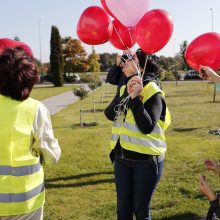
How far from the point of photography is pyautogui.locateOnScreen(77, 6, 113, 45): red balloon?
3.50m

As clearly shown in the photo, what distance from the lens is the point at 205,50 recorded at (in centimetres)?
326

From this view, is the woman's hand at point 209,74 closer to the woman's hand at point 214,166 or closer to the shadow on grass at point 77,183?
the woman's hand at point 214,166

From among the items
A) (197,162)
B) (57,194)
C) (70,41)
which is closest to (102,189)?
(57,194)

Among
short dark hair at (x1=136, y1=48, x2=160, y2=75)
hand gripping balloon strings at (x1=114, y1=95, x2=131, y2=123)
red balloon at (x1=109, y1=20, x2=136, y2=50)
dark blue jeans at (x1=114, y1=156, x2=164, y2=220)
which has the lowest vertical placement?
dark blue jeans at (x1=114, y1=156, x2=164, y2=220)

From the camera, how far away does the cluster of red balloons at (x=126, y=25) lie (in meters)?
3.16

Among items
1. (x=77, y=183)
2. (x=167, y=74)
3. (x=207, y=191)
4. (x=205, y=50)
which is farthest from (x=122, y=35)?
(x=167, y=74)

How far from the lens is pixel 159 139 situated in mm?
2953

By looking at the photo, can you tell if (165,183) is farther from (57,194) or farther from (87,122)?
(87,122)

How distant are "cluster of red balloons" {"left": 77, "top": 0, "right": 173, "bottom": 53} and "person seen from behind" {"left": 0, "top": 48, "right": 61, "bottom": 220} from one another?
1.32 meters

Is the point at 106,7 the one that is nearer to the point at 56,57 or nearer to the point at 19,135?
the point at 19,135

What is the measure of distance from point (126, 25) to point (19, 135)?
179cm

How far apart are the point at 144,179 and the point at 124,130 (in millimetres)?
426

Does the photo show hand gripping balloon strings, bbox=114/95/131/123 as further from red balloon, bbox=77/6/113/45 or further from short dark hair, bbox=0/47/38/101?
short dark hair, bbox=0/47/38/101

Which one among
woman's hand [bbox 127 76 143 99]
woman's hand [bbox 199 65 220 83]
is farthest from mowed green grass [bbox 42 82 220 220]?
woman's hand [bbox 127 76 143 99]
